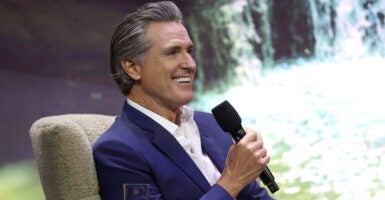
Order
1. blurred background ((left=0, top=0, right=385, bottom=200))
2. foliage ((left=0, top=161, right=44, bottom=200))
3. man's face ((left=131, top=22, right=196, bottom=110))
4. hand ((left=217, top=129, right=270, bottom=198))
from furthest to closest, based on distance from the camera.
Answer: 1. blurred background ((left=0, top=0, right=385, bottom=200))
2. foliage ((left=0, top=161, right=44, bottom=200))
3. man's face ((left=131, top=22, right=196, bottom=110))
4. hand ((left=217, top=129, right=270, bottom=198))

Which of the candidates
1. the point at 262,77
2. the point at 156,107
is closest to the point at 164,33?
the point at 156,107

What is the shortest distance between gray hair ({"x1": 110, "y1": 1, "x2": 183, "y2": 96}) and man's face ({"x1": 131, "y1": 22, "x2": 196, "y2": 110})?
2cm

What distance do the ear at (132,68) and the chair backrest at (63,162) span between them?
0.70 feet

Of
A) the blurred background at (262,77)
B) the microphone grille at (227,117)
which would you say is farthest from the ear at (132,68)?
the blurred background at (262,77)

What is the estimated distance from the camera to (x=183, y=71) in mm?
1425

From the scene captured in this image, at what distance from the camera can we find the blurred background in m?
2.26

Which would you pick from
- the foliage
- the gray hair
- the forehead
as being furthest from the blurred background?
the forehead

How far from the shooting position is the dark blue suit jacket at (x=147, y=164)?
1.28 meters

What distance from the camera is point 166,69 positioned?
1.40 m

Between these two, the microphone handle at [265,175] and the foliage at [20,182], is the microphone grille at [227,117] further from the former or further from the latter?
the foliage at [20,182]

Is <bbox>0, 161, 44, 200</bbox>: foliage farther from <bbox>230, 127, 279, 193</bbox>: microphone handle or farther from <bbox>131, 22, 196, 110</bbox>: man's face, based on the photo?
<bbox>230, 127, 279, 193</bbox>: microphone handle

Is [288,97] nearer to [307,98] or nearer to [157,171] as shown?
[307,98]

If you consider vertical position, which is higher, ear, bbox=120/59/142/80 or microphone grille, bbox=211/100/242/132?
ear, bbox=120/59/142/80

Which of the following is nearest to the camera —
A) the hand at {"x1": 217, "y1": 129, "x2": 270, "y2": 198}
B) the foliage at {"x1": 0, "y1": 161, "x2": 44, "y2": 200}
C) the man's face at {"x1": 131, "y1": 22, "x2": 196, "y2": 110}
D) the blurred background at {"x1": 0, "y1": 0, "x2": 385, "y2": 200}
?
the hand at {"x1": 217, "y1": 129, "x2": 270, "y2": 198}
